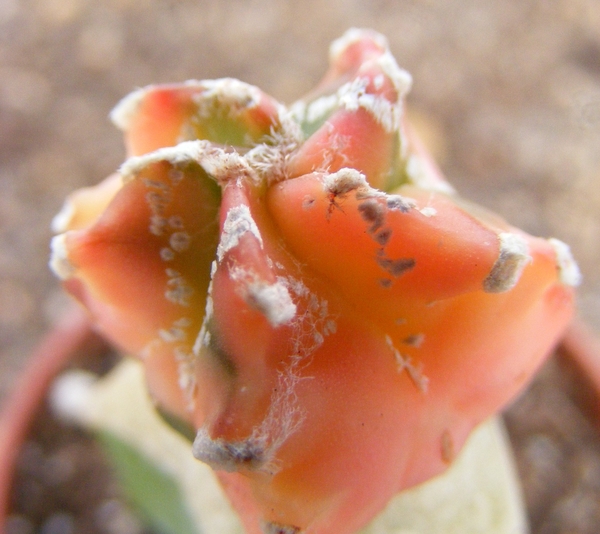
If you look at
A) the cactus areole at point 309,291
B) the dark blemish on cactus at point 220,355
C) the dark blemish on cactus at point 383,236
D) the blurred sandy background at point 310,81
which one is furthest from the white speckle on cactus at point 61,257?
the blurred sandy background at point 310,81

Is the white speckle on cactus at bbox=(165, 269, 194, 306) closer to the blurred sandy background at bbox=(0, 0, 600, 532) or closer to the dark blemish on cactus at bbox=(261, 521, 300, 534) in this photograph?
the dark blemish on cactus at bbox=(261, 521, 300, 534)

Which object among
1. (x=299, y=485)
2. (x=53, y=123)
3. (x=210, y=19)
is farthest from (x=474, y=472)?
(x=210, y=19)

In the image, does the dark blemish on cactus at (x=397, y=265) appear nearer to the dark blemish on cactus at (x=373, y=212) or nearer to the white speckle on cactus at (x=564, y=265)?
the dark blemish on cactus at (x=373, y=212)

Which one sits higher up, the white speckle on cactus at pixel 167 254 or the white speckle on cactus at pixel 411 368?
the white speckle on cactus at pixel 167 254

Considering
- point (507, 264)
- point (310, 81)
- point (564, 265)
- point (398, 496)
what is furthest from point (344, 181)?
point (310, 81)

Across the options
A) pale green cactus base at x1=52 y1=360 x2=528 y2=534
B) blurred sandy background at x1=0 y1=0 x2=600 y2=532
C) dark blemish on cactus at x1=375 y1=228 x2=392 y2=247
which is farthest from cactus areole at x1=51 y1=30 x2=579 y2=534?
blurred sandy background at x1=0 y1=0 x2=600 y2=532
